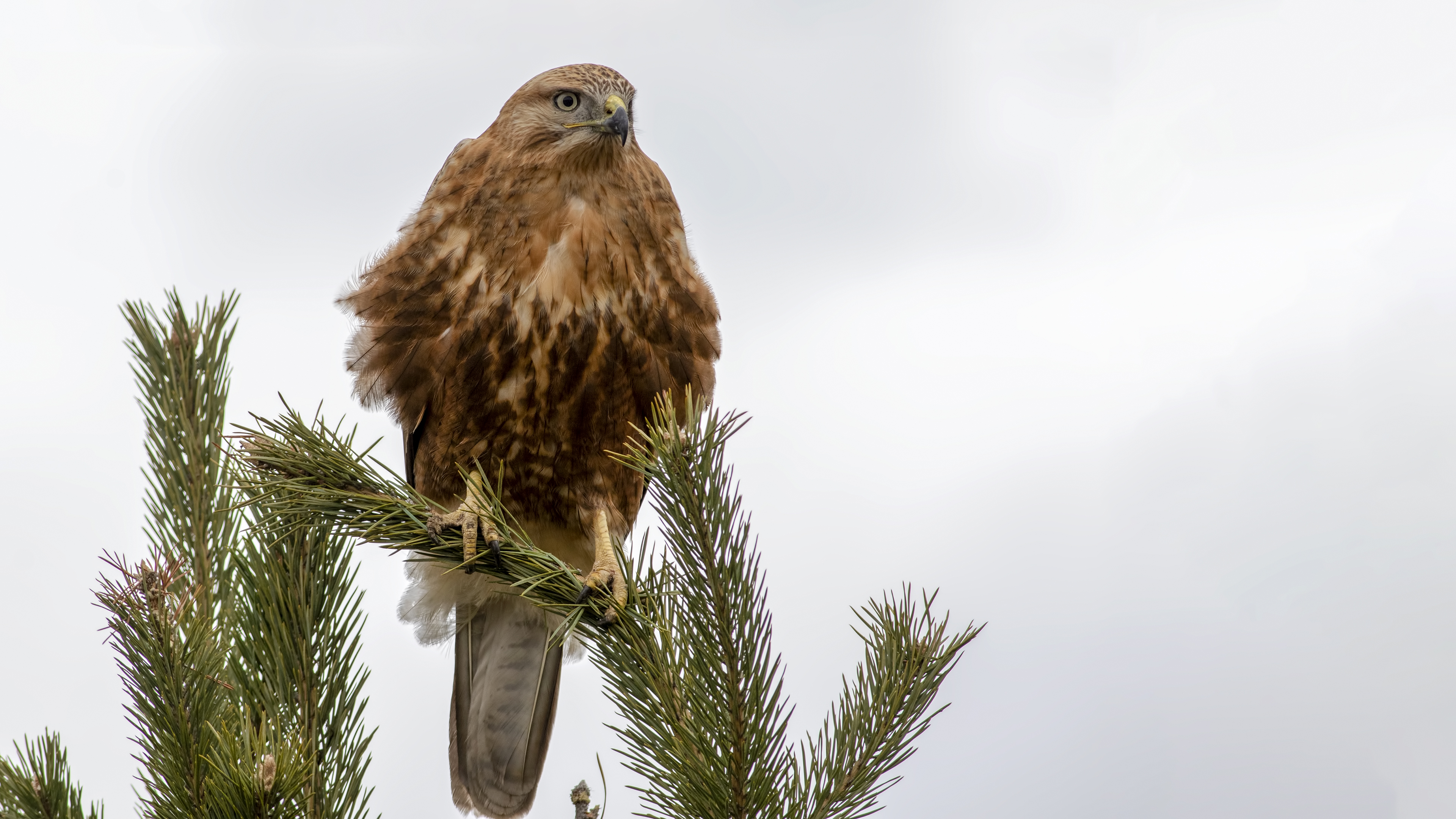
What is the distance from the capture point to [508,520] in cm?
318

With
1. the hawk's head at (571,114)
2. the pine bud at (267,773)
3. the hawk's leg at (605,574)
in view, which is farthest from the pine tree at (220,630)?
the hawk's head at (571,114)

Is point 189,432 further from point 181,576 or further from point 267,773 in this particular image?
point 267,773

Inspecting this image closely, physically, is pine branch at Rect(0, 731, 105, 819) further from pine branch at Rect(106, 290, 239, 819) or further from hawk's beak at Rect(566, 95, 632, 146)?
hawk's beak at Rect(566, 95, 632, 146)

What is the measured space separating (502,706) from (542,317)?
1431mm

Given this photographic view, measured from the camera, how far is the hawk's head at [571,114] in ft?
10.6

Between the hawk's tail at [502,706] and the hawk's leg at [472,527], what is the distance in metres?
1.23

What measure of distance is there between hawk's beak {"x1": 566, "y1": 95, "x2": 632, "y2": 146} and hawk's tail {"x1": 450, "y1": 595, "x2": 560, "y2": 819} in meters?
1.61

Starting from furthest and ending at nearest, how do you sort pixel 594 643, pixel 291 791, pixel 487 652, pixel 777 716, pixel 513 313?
pixel 487 652
pixel 513 313
pixel 594 643
pixel 777 716
pixel 291 791

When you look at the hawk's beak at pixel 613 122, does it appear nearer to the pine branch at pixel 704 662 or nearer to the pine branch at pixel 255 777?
the pine branch at pixel 704 662

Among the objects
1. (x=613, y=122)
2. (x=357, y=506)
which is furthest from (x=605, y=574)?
(x=613, y=122)

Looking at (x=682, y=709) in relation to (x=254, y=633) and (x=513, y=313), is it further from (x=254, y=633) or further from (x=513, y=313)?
(x=513, y=313)

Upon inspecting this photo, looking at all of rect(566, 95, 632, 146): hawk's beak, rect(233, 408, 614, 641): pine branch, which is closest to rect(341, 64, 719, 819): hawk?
rect(566, 95, 632, 146): hawk's beak

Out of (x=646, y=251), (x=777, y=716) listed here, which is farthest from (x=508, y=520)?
(x=777, y=716)

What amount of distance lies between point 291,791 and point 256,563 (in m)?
0.69
